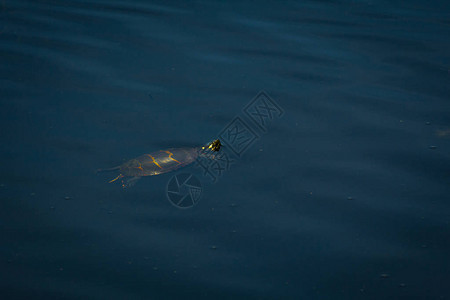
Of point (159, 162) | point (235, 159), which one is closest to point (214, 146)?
point (235, 159)

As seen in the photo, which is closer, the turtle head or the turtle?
the turtle

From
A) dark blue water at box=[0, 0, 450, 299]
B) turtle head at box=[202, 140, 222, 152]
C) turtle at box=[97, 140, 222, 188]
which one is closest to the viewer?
dark blue water at box=[0, 0, 450, 299]

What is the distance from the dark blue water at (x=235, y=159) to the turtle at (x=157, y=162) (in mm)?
56

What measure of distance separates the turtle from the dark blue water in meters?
0.06

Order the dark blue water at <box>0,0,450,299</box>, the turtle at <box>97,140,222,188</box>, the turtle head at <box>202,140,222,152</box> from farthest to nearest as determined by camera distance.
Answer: the turtle head at <box>202,140,222,152</box>, the turtle at <box>97,140,222,188</box>, the dark blue water at <box>0,0,450,299</box>

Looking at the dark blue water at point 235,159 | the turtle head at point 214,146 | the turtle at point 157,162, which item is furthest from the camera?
the turtle head at point 214,146

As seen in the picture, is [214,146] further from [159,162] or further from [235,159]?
[159,162]

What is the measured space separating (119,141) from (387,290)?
69.9 inches

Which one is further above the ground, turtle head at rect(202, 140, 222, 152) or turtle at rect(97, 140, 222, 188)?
turtle head at rect(202, 140, 222, 152)

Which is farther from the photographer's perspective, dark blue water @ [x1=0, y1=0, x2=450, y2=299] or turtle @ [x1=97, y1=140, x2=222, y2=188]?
→ turtle @ [x1=97, y1=140, x2=222, y2=188]

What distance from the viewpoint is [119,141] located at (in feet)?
9.21

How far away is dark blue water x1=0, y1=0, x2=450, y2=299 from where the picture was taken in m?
2.12

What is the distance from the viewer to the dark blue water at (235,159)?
6.95 feet

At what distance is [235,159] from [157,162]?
0.50 meters
